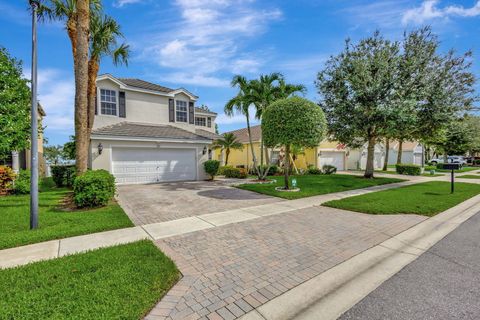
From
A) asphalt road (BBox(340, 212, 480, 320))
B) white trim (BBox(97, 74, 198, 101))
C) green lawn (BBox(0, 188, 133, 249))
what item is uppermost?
white trim (BBox(97, 74, 198, 101))

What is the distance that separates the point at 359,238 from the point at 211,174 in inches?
464

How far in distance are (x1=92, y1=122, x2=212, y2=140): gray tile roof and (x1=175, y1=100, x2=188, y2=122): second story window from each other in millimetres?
1169

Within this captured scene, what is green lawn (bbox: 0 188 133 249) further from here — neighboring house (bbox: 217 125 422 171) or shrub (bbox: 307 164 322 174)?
shrub (bbox: 307 164 322 174)

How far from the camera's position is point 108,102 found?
14875 mm

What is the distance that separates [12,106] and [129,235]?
9164mm

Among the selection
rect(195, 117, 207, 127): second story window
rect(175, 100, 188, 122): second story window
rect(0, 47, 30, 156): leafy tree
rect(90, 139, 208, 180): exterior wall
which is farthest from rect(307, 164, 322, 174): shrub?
rect(0, 47, 30, 156): leafy tree

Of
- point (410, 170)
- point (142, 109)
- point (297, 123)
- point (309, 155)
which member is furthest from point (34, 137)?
point (410, 170)

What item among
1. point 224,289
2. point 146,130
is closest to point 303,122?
point 224,289

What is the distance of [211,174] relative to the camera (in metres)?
15.9

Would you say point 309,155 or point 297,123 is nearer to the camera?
point 297,123

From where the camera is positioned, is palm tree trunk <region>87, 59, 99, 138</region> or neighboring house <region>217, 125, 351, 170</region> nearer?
palm tree trunk <region>87, 59, 99, 138</region>

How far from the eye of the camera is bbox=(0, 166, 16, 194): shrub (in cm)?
1016

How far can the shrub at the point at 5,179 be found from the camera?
33.3 feet

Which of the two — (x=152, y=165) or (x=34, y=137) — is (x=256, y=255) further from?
(x=152, y=165)
